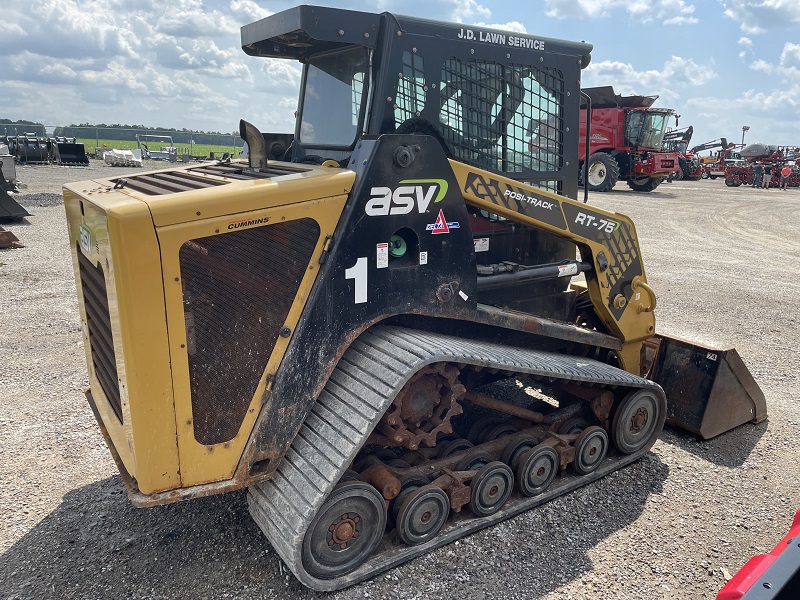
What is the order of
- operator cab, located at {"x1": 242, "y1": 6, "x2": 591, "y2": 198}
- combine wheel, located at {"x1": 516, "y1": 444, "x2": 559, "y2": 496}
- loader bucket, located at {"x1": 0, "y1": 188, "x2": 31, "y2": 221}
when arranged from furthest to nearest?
1. loader bucket, located at {"x1": 0, "y1": 188, "x2": 31, "y2": 221}
2. combine wheel, located at {"x1": 516, "y1": 444, "x2": 559, "y2": 496}
3. operator cab, located at {"x1": 242, "y1": 6, "x2": 591, "y2": 198}

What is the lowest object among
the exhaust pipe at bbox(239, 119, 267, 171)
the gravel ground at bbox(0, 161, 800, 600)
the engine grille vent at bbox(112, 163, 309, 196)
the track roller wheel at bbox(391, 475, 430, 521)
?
the gravel ground at bbox(0, 161, 800, 600)

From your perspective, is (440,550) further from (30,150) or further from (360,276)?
(30,150)

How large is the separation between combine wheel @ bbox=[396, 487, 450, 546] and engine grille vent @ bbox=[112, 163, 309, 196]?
6.49 ft

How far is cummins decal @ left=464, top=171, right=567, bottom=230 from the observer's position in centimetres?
381

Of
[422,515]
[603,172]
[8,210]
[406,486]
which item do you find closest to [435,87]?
[406,486]

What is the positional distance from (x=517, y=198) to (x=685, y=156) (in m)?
34.8

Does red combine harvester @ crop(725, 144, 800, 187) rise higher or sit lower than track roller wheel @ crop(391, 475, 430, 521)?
higher

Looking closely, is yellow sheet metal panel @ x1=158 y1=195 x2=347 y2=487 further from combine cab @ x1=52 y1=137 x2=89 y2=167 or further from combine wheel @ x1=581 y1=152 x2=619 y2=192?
combine cab @ x1=52 y1=137 x2=89 y2=167

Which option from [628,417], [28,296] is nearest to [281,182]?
[628,417]

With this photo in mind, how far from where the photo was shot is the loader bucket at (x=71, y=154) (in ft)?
110

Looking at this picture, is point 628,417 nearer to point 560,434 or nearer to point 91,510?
point 560,434

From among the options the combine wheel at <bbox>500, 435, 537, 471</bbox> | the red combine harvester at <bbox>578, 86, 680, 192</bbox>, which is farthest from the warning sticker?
the red combine harvester at <bbox>578, 86, 680, 192</bbox>

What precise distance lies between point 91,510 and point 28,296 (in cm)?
621

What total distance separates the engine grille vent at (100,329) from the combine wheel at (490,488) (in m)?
2.07
